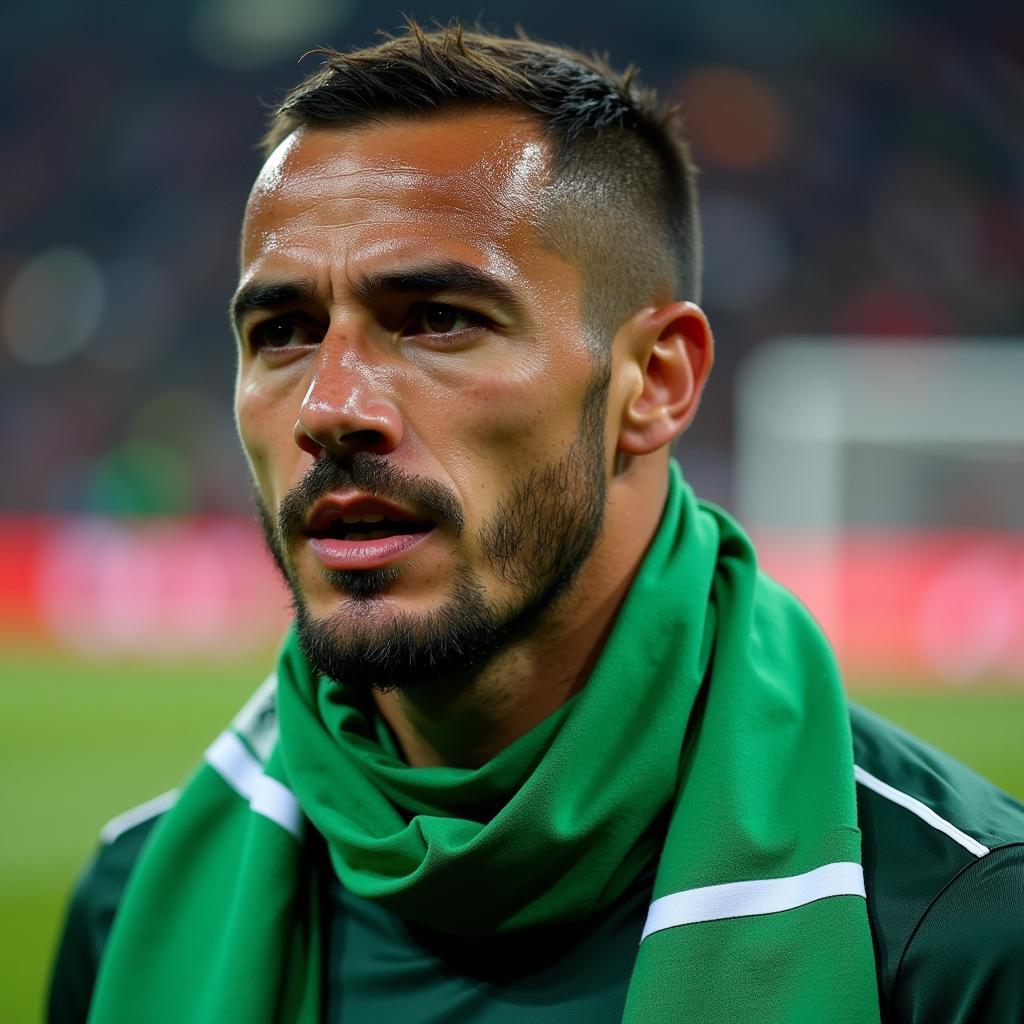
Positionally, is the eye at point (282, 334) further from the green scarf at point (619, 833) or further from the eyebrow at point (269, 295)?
the green scarf at point (619, 833)

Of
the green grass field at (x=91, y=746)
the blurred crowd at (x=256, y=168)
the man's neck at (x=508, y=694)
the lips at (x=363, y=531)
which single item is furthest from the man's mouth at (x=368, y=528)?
the blurred crowd at (x=256, y=168)

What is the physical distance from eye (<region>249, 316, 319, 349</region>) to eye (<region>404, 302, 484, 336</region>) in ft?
0.54

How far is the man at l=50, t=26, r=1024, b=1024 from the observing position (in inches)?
61.2

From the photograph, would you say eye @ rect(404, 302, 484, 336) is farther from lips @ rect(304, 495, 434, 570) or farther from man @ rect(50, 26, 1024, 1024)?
lips @ rect(304, 495, 434, 570)

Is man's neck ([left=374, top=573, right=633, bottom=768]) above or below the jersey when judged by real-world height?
above

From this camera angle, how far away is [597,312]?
184 cm

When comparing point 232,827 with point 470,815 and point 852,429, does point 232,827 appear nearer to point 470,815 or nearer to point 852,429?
point 470,815

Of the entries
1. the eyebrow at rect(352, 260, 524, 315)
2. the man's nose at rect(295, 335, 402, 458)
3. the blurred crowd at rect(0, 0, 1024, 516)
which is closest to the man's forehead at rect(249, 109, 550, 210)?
the eyebrow at rect(352, 260, 524, 315)

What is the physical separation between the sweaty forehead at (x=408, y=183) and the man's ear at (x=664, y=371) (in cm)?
27

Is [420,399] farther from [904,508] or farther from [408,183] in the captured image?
[904,508]

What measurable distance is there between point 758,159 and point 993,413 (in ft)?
19.7

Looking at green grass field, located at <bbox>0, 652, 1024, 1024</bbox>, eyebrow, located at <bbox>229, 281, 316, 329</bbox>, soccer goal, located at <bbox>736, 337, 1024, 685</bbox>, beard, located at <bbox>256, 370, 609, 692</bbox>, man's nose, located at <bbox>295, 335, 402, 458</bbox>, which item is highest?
eyebrow, located at <bbox>229, 281, 316, 329</bbox>

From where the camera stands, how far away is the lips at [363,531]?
167 centimetres

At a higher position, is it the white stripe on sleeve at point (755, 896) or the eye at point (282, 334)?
the eye at point (282, 334)
